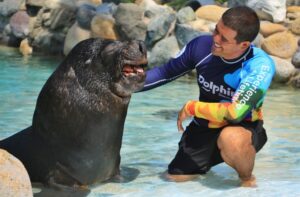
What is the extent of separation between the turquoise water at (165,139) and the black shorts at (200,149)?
113 millimetres

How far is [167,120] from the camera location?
7.27 m

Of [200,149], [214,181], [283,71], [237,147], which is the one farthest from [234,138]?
[283,71]

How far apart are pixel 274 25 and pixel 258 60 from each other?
6.50 m

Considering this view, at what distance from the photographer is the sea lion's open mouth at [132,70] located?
4.27 m

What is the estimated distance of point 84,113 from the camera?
427 cm

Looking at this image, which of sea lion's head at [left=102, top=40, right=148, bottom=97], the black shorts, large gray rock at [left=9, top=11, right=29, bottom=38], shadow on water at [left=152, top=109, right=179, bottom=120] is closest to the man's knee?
the black shorts

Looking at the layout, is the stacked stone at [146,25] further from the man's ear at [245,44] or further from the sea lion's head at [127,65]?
the sea lion's head at [127,65]

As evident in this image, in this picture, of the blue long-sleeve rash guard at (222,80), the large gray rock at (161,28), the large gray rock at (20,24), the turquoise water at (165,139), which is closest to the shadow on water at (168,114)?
the turquoise water at (165,139)

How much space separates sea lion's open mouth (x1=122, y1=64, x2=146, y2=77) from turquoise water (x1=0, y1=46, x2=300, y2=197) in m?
0.75

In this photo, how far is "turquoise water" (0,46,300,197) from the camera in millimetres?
4520

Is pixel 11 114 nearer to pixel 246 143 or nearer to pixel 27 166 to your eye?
pixel 27 166

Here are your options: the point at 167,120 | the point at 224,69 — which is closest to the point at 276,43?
the point at 167,120

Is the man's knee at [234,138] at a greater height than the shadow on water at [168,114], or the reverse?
the man's knee at [234,138]

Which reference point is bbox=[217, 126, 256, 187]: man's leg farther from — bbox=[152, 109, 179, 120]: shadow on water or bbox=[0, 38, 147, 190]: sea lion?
bbox=[152, 109, 179, 120]: shadow on water
